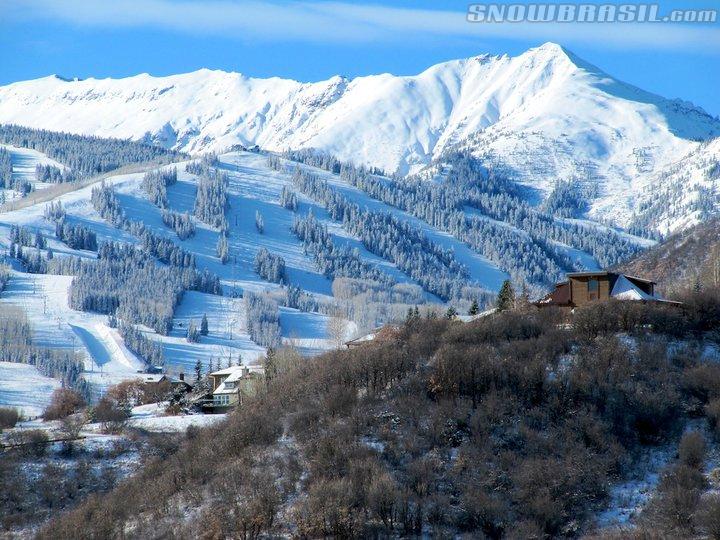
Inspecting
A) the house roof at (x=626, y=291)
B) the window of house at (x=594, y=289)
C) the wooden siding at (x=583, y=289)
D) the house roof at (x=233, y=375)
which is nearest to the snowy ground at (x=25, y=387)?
the house roof at (x=233, y=375)

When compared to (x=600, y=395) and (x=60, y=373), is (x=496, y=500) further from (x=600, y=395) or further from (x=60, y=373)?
(x=60, y=373)

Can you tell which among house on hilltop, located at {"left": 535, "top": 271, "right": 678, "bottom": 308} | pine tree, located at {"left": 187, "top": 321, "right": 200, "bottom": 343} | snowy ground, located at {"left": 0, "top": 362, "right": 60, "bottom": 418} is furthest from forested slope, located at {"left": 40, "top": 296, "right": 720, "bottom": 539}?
pine tree, located at {"left": 187, "top": 321, "right": 200, "bottom": 343}

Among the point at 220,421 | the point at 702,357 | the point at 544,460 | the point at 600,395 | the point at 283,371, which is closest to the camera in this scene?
the point at 544,460

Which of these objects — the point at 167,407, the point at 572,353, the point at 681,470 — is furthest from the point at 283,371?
the point at 681,470

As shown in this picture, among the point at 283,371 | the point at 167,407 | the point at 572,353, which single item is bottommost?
the point at 167,407

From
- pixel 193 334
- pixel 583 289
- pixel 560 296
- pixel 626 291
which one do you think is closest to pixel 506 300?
pixel 560 296

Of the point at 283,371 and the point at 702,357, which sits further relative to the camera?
the point at 283,371

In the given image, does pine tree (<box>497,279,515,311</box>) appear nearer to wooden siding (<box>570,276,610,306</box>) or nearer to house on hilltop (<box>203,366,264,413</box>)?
wooden siding (<box>570,276,610,306</box>)

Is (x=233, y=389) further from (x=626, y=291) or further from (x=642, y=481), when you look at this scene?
(x=642, y=481)
